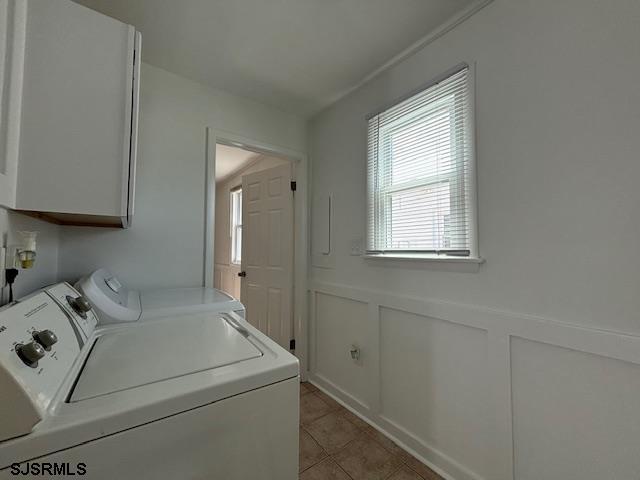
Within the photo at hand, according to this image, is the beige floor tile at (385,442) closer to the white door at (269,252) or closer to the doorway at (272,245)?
the doorway at (272,245)

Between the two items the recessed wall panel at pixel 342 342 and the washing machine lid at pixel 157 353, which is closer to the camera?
the washing machine lid at pixel 157 353

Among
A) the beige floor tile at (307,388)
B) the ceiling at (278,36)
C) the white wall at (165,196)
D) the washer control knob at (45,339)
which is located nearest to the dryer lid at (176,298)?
the white wall at (165,196)

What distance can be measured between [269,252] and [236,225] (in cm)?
173

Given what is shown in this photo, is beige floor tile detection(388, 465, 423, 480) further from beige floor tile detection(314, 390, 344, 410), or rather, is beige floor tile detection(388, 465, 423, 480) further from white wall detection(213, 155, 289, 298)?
white wall detection(213, 155, 289, 298)

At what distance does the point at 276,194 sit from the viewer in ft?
9.20

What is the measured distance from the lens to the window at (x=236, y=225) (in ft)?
13.8

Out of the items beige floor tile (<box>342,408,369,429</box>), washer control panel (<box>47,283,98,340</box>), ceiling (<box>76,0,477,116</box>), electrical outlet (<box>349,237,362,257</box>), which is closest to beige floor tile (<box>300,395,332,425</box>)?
beige floor tile (<box>342,408,369,429</box>)

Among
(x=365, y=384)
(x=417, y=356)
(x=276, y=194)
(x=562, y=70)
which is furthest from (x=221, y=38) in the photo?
(x=365, y=384)

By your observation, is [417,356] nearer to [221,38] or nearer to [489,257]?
[489,257]

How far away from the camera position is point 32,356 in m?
0.55

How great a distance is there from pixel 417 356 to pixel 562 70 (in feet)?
5.16

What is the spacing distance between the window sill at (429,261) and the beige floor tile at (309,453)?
4.07ft

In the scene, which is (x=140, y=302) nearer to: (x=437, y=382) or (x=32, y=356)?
(x=32, y=356)

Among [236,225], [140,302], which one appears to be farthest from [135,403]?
[236,225]
